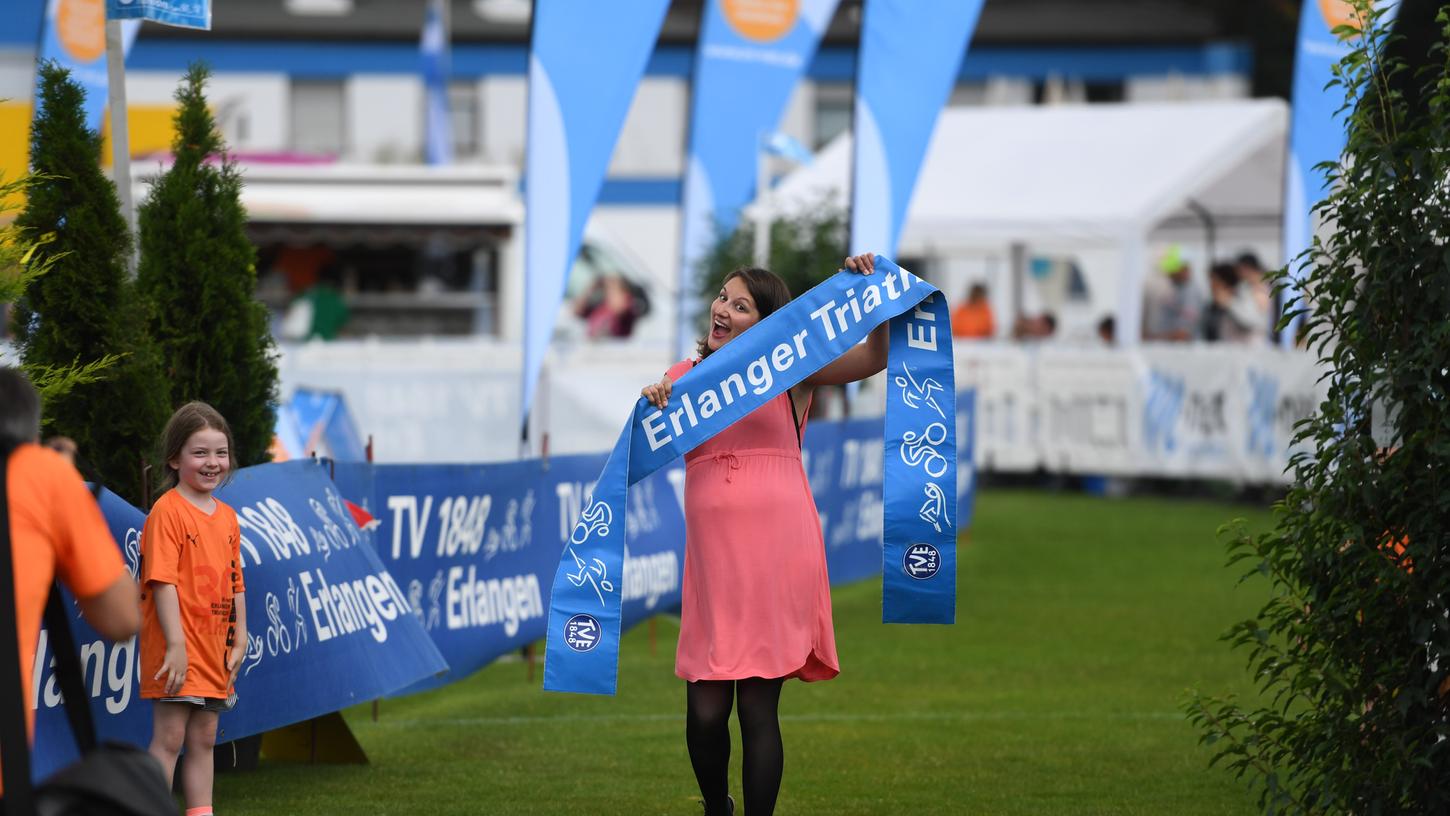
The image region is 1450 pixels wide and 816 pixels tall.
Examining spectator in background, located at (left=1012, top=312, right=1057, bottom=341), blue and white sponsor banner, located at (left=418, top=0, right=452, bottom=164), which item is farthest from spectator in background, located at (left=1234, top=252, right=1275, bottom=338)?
blue and white sponsor banner, located at (left=418, top=0, right=452, bottom=164)

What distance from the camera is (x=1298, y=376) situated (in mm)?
20578

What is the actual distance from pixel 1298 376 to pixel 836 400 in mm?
5334

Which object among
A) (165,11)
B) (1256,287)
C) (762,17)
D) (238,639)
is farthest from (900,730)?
(1256,287)

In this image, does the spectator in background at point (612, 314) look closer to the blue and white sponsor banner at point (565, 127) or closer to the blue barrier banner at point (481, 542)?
the blue and white sponsor banner at point (565, 127)

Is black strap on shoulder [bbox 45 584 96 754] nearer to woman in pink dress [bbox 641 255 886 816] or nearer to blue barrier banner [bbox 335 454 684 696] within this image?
woman in pink dress [bbox 641 255 886 816]

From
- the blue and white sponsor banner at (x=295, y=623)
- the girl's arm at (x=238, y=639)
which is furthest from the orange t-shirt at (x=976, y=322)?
the girl's arm at (x=238, y=639)

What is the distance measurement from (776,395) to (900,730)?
3470mm

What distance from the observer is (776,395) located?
6.25 meters

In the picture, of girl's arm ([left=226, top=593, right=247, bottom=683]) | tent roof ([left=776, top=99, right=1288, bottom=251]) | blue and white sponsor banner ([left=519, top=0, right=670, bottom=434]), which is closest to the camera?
girl's arm ([left=226, top=593, right=247, bottom=683])

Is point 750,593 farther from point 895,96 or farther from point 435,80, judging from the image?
point 435,80

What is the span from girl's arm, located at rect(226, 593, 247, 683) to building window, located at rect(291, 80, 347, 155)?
40.8 m

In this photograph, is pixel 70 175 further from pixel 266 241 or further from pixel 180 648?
pixel 266 241

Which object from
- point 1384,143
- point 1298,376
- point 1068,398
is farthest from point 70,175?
point 1068,398

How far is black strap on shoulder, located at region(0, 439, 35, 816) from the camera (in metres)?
4.04
